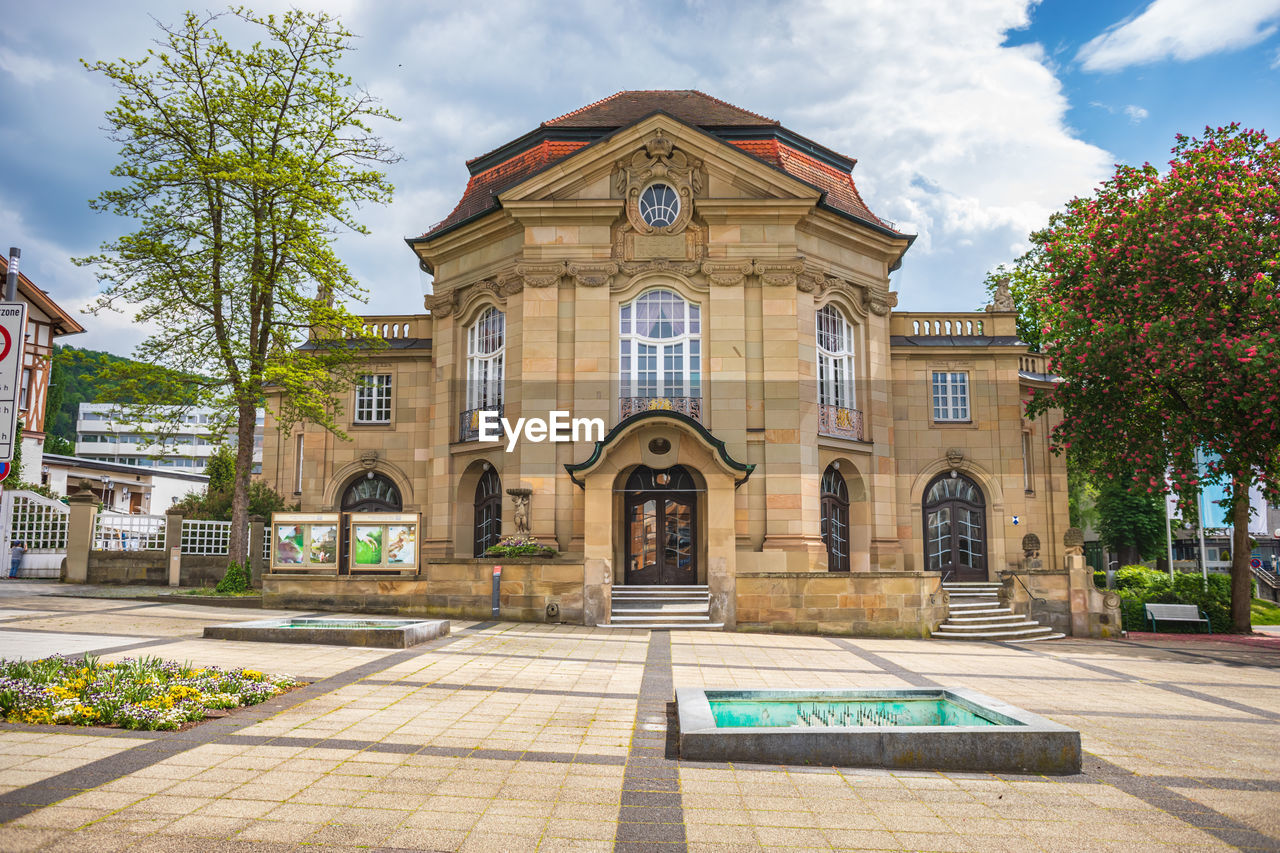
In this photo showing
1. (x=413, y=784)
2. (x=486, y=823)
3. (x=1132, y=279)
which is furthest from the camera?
(x=1132, y=279)

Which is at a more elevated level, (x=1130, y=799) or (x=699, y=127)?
(x=699, y=127)

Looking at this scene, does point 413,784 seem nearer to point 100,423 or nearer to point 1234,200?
point 1234,200

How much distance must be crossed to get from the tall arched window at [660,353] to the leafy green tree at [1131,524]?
34.3 m

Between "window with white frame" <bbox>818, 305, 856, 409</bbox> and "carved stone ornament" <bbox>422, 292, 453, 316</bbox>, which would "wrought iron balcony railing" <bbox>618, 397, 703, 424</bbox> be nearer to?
"window with white frame" <bbox>818, 305, 856, 409</bbox>

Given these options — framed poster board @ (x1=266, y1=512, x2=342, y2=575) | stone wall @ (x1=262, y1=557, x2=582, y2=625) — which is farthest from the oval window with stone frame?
framed poster board @ (x1=266, y1=512, x2=342, y2=575)

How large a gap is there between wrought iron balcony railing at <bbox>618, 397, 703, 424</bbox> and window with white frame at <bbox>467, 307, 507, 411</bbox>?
389cm

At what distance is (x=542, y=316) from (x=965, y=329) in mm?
13987

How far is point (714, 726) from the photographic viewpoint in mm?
7371

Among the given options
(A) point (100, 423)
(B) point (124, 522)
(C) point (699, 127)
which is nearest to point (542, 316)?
(C) point (699, 127)

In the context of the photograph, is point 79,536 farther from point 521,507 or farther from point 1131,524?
point 1131,524

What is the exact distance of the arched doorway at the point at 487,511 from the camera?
25.3m

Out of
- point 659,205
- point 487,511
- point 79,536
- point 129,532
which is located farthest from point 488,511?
point 79,536

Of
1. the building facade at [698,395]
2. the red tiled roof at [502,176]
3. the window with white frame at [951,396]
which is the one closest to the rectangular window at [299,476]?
the building facade at [698,395]

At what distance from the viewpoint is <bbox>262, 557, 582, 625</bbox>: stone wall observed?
1903 cm
